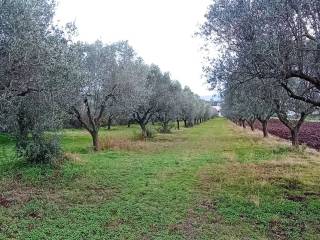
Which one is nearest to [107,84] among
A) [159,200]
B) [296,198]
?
[159,200]

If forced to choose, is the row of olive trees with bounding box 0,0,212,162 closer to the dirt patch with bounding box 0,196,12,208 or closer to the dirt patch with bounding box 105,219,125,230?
the dirt patch with bounding box 0,196,12,208

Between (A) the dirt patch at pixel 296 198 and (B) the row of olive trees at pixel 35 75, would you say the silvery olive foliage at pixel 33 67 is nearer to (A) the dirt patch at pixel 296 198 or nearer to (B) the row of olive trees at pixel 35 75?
(B) the row of olive trees at pixel 35 75

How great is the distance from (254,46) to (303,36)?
6.02 feet

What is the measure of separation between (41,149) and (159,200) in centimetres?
871

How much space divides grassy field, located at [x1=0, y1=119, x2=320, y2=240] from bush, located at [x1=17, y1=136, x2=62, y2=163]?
1.95ft

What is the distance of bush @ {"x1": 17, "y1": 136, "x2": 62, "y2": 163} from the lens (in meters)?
21.0

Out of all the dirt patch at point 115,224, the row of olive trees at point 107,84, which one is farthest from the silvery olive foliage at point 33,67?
the row of olive trees at point 107,84

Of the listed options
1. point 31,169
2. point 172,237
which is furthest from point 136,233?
point 31,169

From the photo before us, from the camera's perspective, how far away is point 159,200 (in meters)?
15.3

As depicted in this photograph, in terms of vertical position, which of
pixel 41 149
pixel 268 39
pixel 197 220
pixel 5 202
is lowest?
pixel 197 220

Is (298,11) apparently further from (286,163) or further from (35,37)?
(286,163)

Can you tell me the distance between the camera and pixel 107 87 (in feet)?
104

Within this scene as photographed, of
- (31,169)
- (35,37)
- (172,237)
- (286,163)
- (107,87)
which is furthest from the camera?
(107,87)

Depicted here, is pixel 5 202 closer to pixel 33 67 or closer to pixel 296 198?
pixel 33 67
